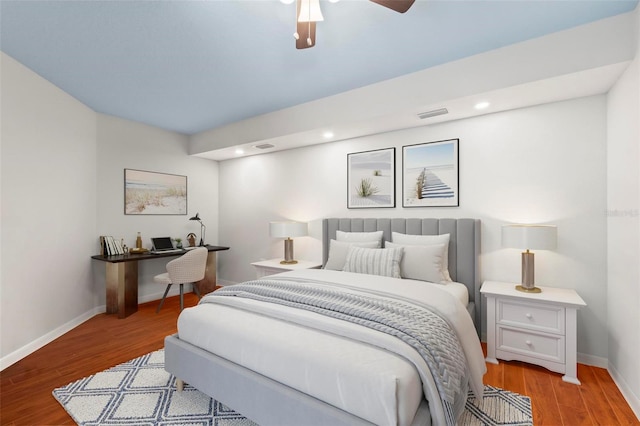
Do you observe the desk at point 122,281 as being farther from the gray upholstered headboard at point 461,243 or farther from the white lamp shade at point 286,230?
the gray upholstered headboard at point 461,243

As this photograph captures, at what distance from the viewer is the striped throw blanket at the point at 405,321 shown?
1475 millimetres

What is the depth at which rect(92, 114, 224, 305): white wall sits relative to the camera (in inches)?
159

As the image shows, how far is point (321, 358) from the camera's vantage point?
1.50m

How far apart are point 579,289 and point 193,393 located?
127 inches

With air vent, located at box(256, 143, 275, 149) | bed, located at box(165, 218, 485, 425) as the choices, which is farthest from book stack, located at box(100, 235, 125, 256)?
bed, located at box(165, 218, 485, 425)

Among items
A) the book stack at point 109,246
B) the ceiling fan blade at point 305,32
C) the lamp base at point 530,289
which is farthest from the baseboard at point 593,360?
the book stack at point 109,246

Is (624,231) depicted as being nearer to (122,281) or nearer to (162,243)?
(122,281)

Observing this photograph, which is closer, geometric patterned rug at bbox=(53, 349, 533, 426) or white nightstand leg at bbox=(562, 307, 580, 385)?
geometric patterned rug at bbox=(53, 349, 533, 426)

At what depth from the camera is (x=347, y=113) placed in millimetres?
3277

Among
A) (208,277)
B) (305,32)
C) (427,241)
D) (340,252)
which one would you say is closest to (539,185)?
(427,241)

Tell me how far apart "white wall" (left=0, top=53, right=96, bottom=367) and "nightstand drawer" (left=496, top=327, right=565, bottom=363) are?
413cm

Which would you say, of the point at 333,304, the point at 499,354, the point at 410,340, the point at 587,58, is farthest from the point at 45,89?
the point at 499,354

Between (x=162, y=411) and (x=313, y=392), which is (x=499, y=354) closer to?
(x=313, y=392)

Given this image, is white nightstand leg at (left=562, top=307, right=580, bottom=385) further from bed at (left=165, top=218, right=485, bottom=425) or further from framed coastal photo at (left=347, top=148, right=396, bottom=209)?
framed coastal photo at (left=347, top=148, right=396, bottom=209)
